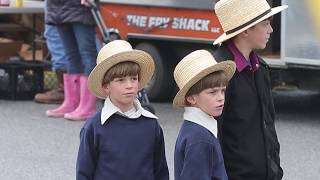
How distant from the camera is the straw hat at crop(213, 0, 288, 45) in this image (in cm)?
411

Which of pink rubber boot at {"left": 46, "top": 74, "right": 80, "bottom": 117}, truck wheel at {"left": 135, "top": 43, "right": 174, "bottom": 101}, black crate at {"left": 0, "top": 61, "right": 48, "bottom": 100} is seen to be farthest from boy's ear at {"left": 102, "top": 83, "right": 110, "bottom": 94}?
black crate at {"left": 0, "top": 61, "right": 48, "bottom": 100}

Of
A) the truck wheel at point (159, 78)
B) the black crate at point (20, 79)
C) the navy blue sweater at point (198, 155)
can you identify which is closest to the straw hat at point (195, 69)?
the navy blue sweater at point (198, 155)

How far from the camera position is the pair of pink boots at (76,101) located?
29.7 ft

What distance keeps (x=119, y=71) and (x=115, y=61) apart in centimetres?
5

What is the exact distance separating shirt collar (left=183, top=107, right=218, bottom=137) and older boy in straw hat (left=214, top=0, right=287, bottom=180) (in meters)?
0.23

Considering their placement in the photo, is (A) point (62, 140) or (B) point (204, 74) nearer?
(B) point (204, 74)

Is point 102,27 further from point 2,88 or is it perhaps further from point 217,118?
point 217,118

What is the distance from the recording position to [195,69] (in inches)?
149

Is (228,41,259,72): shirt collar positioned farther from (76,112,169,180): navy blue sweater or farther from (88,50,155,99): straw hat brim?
(76,112,169,180): navy blue sweater

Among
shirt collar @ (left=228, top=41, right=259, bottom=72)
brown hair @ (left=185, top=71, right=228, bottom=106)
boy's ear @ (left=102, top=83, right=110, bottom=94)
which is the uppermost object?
shirt collar @ (left=228, top=41, right=259, bottom=72)

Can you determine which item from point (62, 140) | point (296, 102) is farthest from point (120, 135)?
point (296, 102)

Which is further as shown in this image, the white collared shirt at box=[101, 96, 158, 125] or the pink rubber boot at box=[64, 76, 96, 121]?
the pink rubber boot at box=[64, 76, 96, 121]

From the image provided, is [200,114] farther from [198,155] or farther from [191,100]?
[198,155]

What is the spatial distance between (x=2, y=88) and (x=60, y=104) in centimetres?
80
